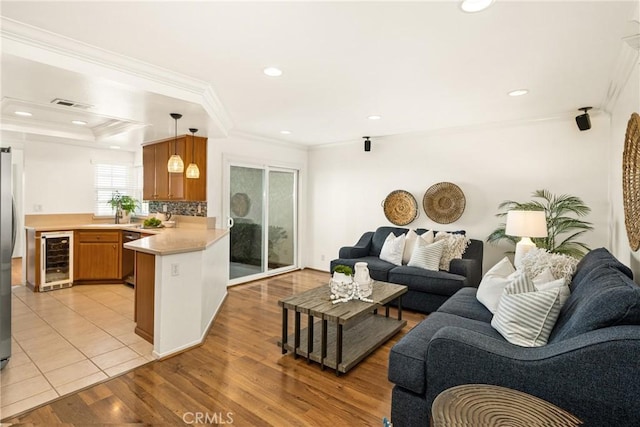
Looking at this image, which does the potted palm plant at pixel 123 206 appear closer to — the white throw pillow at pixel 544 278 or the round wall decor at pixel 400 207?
the round wall decor at pixel 400 207

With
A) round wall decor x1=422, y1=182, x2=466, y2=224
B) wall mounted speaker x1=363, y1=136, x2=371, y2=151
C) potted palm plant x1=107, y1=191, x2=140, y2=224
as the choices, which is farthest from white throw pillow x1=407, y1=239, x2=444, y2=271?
potted palm plant x1=107, y1=191, x2=140, y2=224

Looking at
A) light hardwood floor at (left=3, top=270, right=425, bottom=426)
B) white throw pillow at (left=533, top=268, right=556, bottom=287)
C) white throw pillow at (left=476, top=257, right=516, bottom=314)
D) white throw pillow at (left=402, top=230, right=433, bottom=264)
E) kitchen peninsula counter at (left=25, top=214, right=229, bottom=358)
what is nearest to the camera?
light hardwood floor at (left=3, top=270, right=425, bottom=426)

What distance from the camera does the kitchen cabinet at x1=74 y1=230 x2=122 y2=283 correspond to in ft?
16.4

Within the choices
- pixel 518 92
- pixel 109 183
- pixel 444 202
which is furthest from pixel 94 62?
pixel 109 183

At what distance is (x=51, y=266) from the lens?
4.74 meters

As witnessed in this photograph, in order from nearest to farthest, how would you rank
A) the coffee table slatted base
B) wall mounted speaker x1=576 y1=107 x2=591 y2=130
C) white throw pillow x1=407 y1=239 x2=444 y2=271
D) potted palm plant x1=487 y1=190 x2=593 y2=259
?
the coffee table slatted base → wall mounted speaker x1=576 y1=107 x2=591 y2=130 → potted palm plant x1=487 y1=190 x2=593 y2=259 → white throw pillow x1=407 y1=239 x2=444 y2=271

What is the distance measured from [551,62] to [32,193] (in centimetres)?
712

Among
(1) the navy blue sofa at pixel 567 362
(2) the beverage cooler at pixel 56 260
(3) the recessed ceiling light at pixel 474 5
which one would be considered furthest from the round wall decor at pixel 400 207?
(2) the beverage cooler at pixel 56 260

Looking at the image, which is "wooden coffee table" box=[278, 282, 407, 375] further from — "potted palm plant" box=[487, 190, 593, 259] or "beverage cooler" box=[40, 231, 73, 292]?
"beverage cooler" box=[40, 231, 73, 292]

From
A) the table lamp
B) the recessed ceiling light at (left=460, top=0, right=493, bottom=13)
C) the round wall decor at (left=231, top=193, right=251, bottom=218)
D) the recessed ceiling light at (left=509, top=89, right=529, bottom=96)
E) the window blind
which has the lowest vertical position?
the table lamp

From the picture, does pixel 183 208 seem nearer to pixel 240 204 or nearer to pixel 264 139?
pixel 240 204

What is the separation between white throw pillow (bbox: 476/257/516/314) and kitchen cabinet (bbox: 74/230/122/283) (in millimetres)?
5152

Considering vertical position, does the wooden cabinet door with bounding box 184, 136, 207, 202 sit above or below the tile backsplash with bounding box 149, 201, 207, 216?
above

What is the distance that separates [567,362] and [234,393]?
1.98 meters
